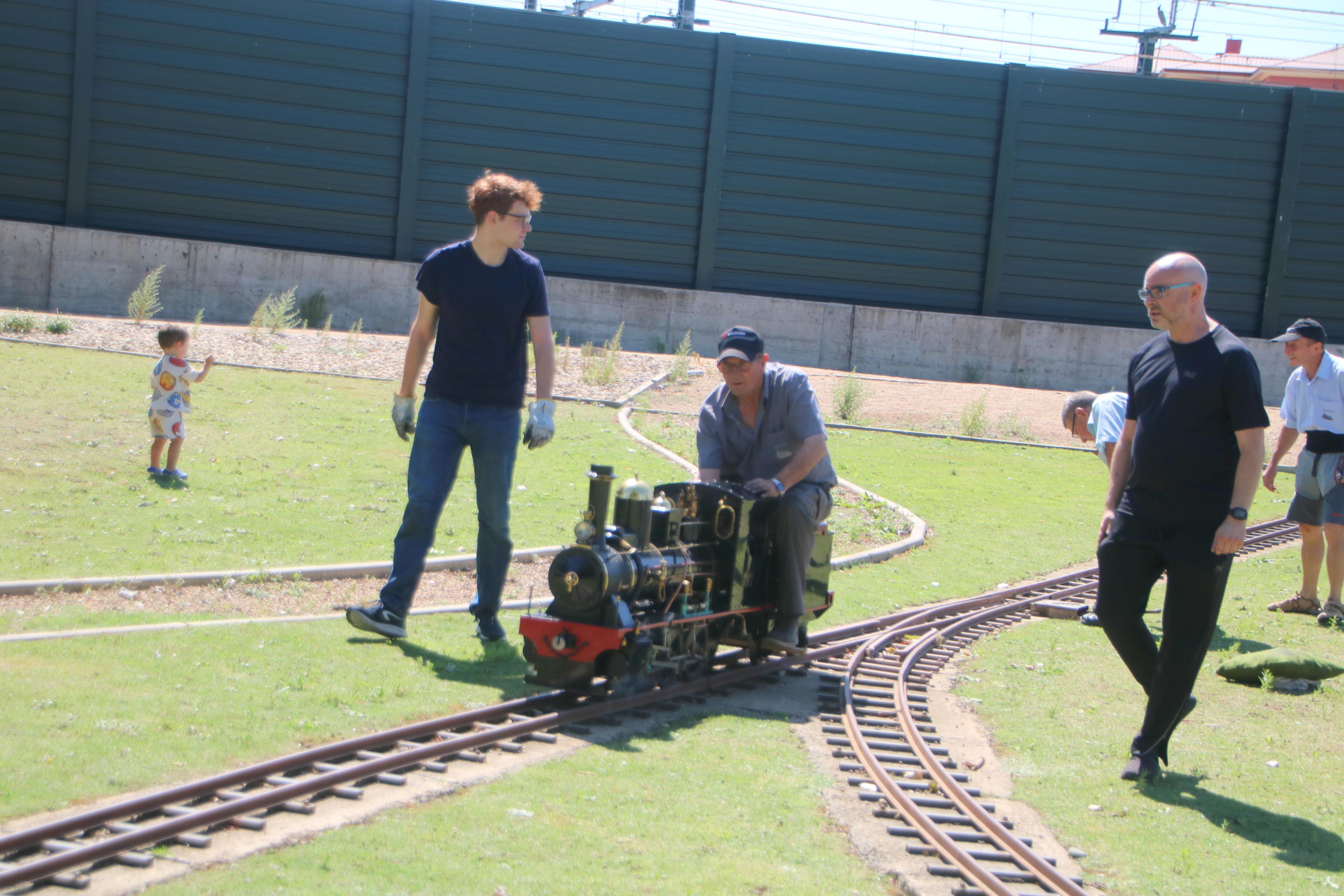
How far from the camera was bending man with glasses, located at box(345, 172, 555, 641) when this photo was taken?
639cm

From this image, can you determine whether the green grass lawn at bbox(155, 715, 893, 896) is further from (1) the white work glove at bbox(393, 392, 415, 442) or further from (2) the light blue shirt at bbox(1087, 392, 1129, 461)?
(2) the light blue shirt at bbox(1087, 392, 1129, 461)

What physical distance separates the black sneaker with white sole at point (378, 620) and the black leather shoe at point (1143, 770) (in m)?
3.71

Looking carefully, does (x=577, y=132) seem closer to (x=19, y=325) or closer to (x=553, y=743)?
(x=19, y=325)

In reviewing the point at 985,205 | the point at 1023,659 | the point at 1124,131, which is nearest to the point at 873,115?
the point at 985,205

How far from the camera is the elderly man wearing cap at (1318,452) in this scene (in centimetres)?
862

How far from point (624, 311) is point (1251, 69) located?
3642cm

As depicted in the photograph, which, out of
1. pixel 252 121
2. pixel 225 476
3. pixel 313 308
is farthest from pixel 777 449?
pixel 252 121

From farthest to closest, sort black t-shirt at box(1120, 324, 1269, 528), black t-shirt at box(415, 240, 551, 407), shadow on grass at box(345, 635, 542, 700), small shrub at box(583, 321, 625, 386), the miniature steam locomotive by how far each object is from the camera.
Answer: small shrub at box(583, 321, 625, 386) → black t-shirt at box(415, 240, 551, 407) → shadow on grass at box(345, 635, 542, 700) → the miniature steam locomotive → black t-shirt at box(1120, 324, 1269, 528)

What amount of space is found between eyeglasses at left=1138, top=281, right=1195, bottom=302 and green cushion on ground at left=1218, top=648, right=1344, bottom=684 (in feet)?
10.0

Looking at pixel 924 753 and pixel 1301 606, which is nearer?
pixel 924 753

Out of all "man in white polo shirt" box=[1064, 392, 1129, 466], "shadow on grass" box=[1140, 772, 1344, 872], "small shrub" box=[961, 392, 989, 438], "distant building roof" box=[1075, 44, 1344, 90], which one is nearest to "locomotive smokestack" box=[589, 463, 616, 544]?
"shadow on grass" box=[1140, 772, 1344, 872]

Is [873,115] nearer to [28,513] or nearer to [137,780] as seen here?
[28,513]

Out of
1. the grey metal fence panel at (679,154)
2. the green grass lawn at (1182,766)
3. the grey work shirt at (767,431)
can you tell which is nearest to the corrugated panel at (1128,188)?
the grey metal fence panel at (679,154)

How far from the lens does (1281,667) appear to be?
716 centimetres
